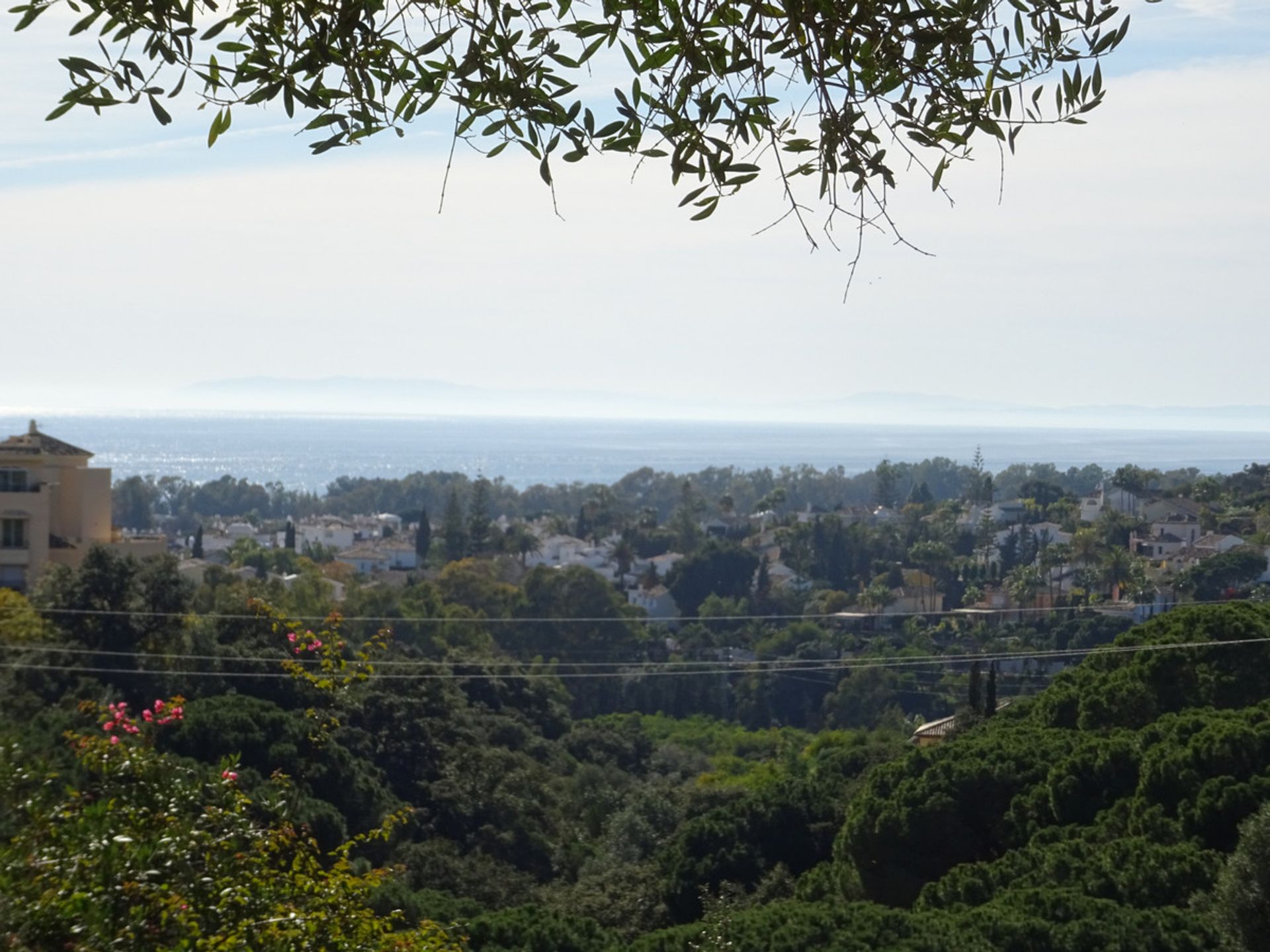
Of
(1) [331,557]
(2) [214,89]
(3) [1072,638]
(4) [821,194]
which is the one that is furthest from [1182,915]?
(1) [331,557]

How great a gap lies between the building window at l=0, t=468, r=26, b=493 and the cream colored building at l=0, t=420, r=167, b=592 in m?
0.01

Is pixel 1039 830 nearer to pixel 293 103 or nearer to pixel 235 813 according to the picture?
pixel 235 813

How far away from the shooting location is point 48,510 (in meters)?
25.6

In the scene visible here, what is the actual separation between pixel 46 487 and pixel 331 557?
29588 millimetres

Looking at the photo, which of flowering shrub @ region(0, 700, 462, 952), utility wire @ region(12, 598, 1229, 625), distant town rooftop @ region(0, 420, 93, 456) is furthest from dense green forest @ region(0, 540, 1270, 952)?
distant town rooftop @ region(0, 420, 93, 456)

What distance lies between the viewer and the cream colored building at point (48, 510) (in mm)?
25172

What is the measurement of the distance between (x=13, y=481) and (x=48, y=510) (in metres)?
0.76

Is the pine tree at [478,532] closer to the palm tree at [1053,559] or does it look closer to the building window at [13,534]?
the palm tree at [1053,559]

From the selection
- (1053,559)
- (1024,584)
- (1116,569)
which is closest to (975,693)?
(1024,584)

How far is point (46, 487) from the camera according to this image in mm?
25562

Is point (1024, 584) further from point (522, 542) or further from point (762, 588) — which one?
point (522, 542)

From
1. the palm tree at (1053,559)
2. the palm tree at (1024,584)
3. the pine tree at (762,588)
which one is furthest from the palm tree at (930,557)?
the palm tree at (1053,559)

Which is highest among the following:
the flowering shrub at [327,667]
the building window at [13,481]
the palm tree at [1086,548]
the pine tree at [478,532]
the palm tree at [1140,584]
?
the flowering shrub at [327,667]

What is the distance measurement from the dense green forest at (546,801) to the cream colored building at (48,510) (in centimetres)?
222
